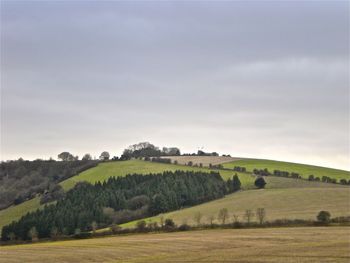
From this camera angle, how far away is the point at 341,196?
4208 inches

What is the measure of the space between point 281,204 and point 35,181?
3800 inches

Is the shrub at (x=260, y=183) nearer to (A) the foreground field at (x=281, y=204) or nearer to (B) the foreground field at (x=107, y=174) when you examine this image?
(B) the foreground field at (x=107, y=174)

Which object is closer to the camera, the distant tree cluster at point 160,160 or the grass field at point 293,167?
the grass field at point 293,167

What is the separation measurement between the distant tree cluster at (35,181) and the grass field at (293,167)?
51.2m

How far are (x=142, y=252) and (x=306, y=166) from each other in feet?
416

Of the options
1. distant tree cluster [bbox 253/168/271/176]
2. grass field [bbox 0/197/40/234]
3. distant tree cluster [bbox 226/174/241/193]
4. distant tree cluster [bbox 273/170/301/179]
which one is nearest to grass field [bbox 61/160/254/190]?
distant tree cluster [bbox 253/168/271/176]

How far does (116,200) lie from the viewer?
13725 centimetres

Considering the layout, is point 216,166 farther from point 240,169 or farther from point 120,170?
point 120,170

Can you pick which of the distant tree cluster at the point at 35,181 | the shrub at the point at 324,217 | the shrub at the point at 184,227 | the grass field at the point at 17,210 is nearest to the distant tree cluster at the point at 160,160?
the distant tree cluster at the point at 35,181

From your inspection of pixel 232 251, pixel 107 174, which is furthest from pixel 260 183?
pixel 232 251

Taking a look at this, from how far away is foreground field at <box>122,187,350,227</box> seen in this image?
93062 mm

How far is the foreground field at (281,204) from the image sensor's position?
9306 centimetres

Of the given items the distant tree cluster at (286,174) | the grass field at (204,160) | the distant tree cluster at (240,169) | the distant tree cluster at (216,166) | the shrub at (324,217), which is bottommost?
the shrub at (324,217)

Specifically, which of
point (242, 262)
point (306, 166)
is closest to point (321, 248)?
point (242, 262)
